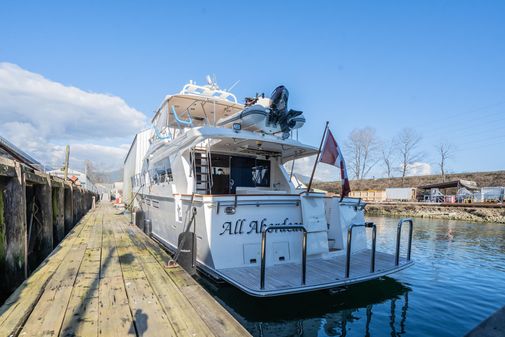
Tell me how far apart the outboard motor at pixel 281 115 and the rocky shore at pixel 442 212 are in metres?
24.5

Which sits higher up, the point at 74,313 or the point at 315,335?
the point at 74,313

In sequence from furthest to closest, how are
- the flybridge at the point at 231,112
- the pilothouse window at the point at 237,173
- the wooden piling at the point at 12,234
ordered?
the pilothouse window at the point at 237,173, the flybridge at the point at 231,112, the wooden piling at the point at 12,234

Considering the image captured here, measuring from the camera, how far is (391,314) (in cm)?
543

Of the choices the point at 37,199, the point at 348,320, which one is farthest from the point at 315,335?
the point at 37,199

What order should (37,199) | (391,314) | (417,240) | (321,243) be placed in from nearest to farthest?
(391,314), (321,243), (37,199), (417,240)

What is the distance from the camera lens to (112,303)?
3.36 meters

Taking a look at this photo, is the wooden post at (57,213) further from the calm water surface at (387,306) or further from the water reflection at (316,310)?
the calm water surface at (387,306)

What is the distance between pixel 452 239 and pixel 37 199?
16.5 meters

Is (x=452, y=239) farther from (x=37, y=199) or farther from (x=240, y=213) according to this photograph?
(x=37, y=199)

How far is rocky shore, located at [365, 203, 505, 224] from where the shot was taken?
25.1 meters

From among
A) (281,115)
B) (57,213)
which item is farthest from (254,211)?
(57,213)

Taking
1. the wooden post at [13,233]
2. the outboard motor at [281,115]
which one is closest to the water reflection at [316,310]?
the wooden post at [13,233]

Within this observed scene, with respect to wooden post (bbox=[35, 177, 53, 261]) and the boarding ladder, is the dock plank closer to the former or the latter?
wooden post (bbox=[35, 177, 53, 261])

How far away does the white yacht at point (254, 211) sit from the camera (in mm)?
5633
